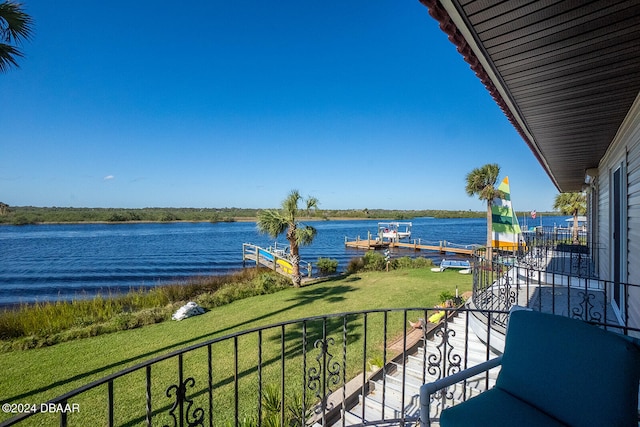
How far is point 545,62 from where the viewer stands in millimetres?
2195

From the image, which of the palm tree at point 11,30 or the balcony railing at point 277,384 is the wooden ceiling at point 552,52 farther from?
the palm tree at point 11,30

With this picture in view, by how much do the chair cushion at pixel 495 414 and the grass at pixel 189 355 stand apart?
13.3ft

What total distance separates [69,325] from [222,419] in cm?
806

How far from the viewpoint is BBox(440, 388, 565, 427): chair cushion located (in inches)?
57.5

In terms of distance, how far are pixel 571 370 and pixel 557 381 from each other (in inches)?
3.7

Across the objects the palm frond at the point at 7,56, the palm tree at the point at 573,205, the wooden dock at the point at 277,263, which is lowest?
the wooden dock at the point at 277,263

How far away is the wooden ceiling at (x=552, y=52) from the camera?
1.67m

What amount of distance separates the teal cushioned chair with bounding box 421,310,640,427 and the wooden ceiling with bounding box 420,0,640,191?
167 cm

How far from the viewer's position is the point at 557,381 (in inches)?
59.7

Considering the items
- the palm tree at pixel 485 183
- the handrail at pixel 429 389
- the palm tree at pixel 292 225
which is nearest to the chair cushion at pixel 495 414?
the handrail at pixel 429 389

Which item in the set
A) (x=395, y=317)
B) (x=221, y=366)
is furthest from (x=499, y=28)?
(x=395, y=317)

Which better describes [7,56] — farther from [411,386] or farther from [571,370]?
[411,386]

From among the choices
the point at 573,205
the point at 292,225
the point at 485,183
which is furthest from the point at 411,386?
the point at 573,205

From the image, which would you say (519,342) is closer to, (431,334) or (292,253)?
(431,334)
